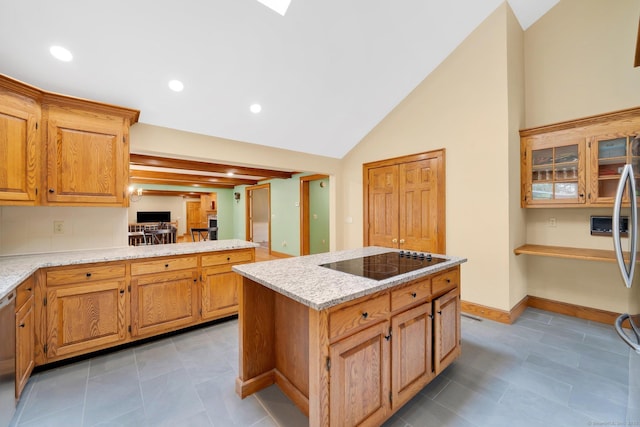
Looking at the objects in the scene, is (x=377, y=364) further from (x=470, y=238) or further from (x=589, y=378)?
(x=470, y=238)

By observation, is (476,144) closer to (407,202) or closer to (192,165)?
(407,202)

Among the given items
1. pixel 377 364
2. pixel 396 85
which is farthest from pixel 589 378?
pixel 396 85

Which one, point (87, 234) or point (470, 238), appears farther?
point (470, 238)

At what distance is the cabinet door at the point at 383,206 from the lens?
388cm

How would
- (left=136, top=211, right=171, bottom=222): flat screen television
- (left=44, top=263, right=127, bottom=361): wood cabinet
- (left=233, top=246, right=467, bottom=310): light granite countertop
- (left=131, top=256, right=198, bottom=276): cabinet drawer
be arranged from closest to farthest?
1. (left=233, top=246, right=467, bottom=310): light granite countertop
2. (left=44, top=263, right=127, bottom=361): wood cabinet
3. (left=131, top=256, right=198, bottom=276): cabinet drawer
4. (left=136, top=211, right=171, bottom=222): flat screen television

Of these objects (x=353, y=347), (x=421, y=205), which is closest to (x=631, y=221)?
(x=353, y=347)

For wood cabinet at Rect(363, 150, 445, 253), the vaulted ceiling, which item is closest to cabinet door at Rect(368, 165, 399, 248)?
wood cabinet at Rect(363, 150, 445, 253)

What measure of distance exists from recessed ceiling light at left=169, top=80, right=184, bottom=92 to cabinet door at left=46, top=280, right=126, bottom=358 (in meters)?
1.85

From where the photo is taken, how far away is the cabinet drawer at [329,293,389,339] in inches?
49.0

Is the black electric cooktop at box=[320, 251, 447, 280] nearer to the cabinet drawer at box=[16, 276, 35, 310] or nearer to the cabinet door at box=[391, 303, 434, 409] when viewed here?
the cabinet door at box=[391, 303, 434, 409]

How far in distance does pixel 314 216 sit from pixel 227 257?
3.71 m

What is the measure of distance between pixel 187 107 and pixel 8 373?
2.41 meters

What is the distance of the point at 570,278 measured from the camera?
3.10m

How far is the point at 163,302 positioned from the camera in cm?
253
